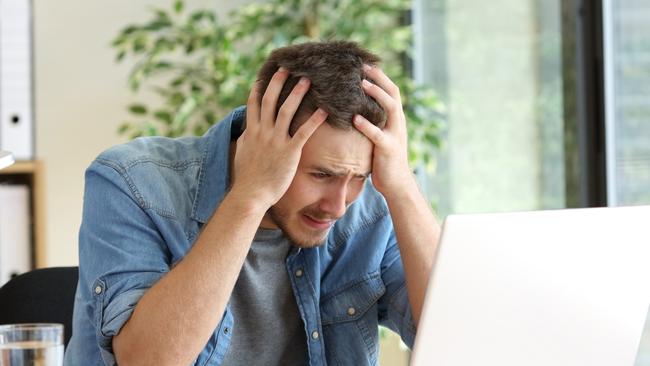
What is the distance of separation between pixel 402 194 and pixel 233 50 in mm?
2240

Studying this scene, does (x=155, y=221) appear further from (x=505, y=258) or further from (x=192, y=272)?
(x=505, y=258)

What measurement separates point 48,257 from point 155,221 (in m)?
2.62

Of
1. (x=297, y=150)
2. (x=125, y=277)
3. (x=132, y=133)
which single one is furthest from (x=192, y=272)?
(x=132, y=133)

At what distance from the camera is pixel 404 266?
5.24 ft

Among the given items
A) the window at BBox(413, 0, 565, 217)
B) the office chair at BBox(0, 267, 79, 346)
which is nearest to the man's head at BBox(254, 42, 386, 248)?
the office chair at BBox(0, 267, 79, 346)

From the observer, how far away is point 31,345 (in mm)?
1151

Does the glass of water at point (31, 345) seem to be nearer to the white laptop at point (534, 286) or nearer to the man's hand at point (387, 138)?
the white laptop at point (534, 286)

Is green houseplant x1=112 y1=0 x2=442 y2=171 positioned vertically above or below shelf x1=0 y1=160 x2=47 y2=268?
above

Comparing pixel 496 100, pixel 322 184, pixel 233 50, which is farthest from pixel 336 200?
pixel 233 50

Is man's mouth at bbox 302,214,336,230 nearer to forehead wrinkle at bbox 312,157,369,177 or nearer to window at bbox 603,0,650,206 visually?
forehead wrinkle at bbox 312,157,369,177

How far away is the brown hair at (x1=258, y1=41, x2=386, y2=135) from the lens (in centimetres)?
146

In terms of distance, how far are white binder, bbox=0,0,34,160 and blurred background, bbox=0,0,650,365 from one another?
81 mm

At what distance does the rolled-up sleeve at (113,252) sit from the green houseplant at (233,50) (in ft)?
6.46

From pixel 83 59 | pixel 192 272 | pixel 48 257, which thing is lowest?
pixel 48 257
